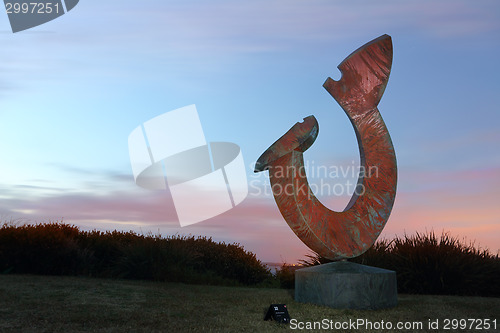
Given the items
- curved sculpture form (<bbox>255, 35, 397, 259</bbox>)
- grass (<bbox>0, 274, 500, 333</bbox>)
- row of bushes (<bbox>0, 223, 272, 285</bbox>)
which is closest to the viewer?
grass (<bbox>0, 274, 500, 333</bbox>)

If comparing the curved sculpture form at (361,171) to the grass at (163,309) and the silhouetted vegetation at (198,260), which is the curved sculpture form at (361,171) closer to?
the grass at (163,309)

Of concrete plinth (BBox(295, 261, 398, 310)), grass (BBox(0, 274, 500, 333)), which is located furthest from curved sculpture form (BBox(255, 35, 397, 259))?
grass (BBox(0, 274, 500, 333))

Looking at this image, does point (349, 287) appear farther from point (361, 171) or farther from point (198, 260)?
point (198, 260)

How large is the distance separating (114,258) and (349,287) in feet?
22.1

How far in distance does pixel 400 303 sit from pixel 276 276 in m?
4.85

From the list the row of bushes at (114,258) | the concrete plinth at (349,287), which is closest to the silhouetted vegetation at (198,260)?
the row of bushes at (114,258)

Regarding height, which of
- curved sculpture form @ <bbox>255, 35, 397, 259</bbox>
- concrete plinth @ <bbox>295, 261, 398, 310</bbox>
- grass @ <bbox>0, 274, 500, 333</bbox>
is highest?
curved sculpture form @ <bbox>255, 35, 397, 259</bbox>

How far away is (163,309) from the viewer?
6039 millimetres

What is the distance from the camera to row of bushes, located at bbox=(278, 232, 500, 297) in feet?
29.0

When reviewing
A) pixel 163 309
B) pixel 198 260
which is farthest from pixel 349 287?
pixel 198 260

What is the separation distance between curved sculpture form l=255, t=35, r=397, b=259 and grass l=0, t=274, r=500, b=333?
993 mm

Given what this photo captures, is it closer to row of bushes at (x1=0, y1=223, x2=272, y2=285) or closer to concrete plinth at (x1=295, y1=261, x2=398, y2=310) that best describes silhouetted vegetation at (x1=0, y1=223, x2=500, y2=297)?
row of bushes at (x1=0, y1=223, x2=272, y2=285)

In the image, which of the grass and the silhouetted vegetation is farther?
the silhouetted vegetation

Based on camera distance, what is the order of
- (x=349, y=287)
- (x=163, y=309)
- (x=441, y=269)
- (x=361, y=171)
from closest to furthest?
(x=163, y=309) < (x=349, y=287) < (x=361, y=171) < (x=441, y=269)
